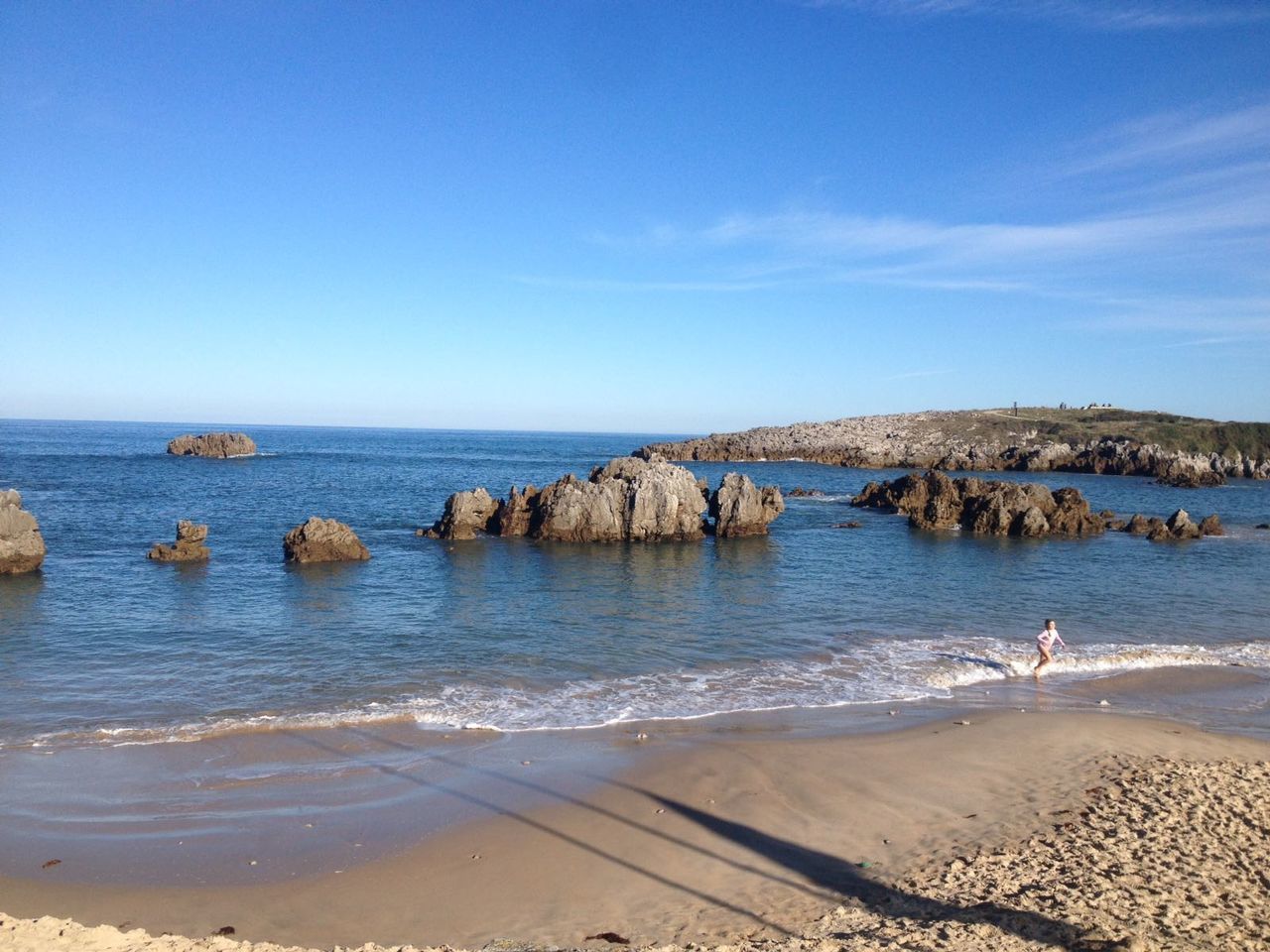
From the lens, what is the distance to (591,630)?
2205 cm

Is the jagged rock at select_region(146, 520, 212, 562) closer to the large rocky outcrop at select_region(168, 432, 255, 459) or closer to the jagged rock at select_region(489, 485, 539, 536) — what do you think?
the jagged rock at select_region(489, 485, 539, 536)

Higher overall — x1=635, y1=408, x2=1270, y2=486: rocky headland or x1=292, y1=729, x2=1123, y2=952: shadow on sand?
x1=635, y1=408, x2=1270, y2=486: rocky headland

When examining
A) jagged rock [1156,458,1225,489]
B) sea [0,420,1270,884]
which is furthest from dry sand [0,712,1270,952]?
jagged rock [1156,458,1225,489]

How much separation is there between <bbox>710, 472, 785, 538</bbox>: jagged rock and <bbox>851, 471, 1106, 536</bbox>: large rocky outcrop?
385 inches

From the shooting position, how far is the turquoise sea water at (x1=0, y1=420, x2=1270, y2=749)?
16.2 m

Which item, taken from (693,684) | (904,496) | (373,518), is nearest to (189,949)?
(693,684)

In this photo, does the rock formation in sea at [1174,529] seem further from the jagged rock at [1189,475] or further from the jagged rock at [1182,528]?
the jagged rock at [1189,475]

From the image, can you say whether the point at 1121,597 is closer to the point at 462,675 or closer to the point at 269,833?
the point at 462,675

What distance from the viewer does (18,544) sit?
90.2 ft

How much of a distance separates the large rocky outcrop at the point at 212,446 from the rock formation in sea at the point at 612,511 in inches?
2823

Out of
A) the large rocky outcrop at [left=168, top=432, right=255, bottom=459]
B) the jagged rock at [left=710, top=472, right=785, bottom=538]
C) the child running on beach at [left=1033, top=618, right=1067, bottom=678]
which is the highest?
the large rocky outcrop at [left=168, top=432, right=255, bottom=459]

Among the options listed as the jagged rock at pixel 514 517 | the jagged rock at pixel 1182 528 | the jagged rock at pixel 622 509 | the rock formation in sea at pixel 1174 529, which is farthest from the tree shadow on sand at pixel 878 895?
the jagged rock at pixel 1182 528

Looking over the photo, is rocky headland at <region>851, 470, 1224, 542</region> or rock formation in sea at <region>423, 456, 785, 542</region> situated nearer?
rock formation in sea at <region>423, 456, 785, 542</region>

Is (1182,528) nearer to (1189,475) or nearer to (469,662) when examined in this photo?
(469,662)
